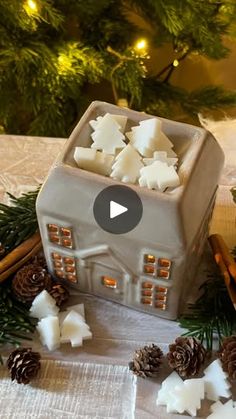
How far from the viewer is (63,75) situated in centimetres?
128

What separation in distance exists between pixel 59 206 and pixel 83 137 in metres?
0.09

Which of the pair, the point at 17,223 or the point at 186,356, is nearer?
the point at 186,356

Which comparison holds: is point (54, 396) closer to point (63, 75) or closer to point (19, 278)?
point (19, 278)

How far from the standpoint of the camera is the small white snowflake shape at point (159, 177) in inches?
27.0

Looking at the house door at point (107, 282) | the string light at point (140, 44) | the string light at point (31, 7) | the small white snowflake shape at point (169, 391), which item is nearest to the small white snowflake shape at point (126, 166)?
the house door at point (107, 282)

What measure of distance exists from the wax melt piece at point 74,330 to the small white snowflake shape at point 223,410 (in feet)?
0.55

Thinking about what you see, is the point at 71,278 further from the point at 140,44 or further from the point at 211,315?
the point at 140,44

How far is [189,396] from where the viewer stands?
2.32 feet

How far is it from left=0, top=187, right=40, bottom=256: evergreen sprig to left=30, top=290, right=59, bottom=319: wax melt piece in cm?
10

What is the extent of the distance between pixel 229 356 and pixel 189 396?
0.20ft

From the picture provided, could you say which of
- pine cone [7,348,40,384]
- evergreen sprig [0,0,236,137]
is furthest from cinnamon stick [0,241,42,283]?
evergreen sprig [0,0,236,137]

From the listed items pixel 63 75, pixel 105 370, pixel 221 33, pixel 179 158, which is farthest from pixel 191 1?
pixel 105 370

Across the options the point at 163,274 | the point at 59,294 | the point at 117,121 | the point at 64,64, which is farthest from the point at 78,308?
the point at 64,64

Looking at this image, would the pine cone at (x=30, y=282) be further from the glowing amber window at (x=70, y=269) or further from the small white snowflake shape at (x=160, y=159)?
the small white snowflake shape at (x=160, y=159)
